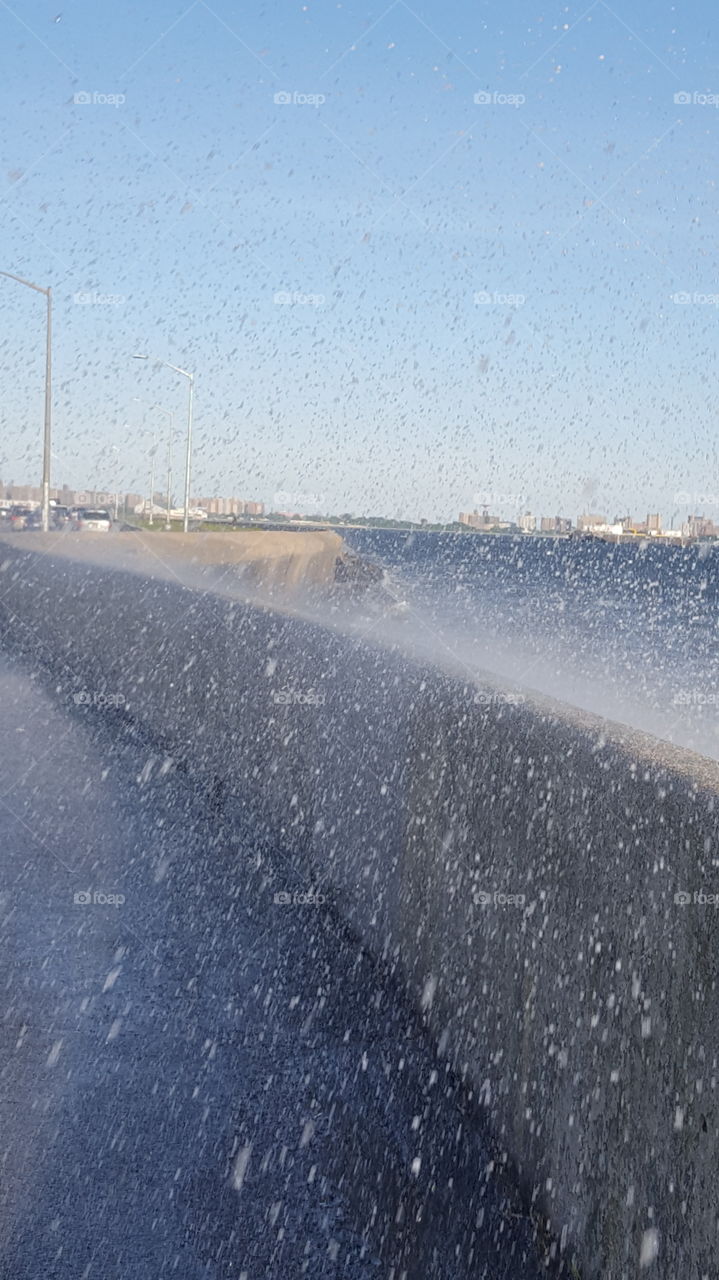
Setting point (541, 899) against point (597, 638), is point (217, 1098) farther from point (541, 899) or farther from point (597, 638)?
point (597, 638)

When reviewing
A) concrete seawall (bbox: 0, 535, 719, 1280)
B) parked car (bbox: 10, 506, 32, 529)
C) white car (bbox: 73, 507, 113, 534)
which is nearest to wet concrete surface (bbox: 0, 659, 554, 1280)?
concrete seawall (bbox: 0, 535, 719, 1280)

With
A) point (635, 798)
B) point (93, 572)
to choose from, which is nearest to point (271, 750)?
point (635, 798)

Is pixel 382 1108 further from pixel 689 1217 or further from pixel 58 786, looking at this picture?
pixel 58 786

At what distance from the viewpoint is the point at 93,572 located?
16.4 meters

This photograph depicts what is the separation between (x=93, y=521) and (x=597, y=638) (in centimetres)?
2857

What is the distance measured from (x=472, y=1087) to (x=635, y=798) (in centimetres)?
147

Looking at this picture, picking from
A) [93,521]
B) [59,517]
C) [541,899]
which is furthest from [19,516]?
[541,899]

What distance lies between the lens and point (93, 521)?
68.9 metres

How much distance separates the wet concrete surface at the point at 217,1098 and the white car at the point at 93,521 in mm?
59968

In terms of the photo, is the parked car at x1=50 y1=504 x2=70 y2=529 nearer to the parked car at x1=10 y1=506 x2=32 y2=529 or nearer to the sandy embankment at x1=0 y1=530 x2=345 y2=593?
the parked car at x1=10 y1=506 x2=32 y2=529

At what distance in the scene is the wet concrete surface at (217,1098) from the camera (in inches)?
149

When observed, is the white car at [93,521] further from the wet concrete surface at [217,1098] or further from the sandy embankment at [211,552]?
the wet concrete surface at [217,1098]

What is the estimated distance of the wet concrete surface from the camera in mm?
3785

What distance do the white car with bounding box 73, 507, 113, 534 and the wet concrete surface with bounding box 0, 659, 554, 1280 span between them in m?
60.0
